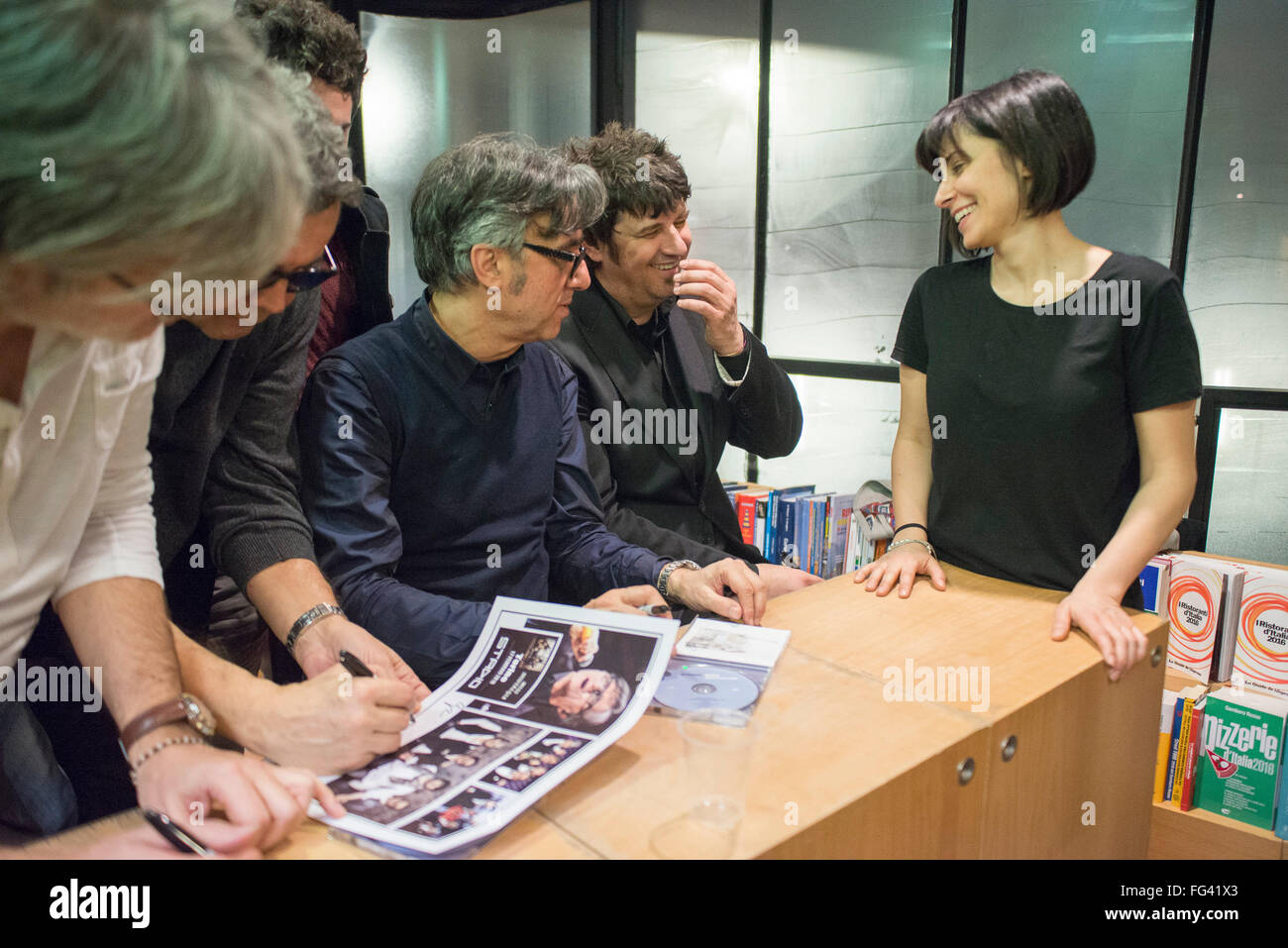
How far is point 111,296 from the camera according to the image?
673mm

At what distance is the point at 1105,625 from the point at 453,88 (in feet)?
11.4

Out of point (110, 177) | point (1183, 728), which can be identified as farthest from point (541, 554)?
point (1183, 728)

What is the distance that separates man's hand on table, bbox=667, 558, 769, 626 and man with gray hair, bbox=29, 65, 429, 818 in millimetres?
505

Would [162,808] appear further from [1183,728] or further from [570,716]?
[1183,728]

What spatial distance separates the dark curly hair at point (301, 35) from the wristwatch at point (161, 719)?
1.25 metres

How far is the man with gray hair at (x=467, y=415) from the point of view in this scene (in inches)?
60.6

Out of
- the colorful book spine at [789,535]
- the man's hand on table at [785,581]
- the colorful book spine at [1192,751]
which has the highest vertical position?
the man's hand on table at [785,581]

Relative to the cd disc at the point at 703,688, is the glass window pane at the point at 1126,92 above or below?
above

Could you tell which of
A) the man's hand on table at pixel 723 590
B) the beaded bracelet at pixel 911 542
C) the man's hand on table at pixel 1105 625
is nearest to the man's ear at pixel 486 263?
the man's hand on table at pixel 723 590

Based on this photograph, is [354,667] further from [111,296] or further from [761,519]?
[761,519]

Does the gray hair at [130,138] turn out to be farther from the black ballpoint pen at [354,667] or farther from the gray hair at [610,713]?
the gray hair at [610,713]

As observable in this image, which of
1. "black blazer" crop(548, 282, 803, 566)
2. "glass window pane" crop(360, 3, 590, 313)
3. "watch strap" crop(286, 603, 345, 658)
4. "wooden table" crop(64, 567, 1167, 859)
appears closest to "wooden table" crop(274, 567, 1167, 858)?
"wooden table" crop(64, 567, 1167, 859)

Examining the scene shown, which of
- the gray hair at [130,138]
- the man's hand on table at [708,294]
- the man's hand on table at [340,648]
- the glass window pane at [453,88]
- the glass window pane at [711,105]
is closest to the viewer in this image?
the gray hair at [130,138]

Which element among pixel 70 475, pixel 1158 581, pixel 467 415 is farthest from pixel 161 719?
pixel 1158 581
